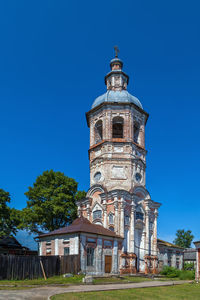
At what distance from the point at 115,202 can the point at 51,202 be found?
27.2ft

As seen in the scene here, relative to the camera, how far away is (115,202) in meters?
29.6

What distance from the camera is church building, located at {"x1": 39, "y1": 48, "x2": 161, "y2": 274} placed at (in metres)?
25.4

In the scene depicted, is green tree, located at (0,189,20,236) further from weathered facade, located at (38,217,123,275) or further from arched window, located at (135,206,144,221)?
arched window, located at (135,206,144,221)

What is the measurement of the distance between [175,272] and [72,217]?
12.8m

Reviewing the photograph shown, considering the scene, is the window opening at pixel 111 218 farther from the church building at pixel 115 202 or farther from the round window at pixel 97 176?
the round window at pixel 97 176

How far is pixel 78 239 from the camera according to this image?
24094 mm

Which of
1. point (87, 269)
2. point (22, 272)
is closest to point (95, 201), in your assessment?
point (87, 269)

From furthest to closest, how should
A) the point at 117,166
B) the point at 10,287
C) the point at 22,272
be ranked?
the point at 117,166 < the point at 22,272 < the point at 10,287

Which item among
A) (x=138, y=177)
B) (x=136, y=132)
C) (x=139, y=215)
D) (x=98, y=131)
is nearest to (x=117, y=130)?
(x=98, y=131)

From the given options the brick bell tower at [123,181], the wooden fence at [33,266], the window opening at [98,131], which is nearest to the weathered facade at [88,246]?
the wooden fence at [33,266]

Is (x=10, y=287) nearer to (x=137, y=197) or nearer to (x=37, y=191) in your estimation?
(x=137, y=197)

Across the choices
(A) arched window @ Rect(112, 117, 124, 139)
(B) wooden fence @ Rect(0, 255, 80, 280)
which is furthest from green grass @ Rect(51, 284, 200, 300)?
(A) arched window @ Rect(112, 117, 124, 139)

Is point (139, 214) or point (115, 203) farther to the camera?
point (139, 214)

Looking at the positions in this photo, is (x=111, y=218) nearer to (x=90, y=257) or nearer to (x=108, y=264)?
(x=108, y=264)
